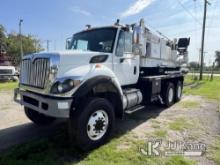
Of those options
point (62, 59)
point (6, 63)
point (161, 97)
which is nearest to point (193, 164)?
point (62, 59)

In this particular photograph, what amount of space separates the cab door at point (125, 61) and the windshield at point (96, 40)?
196 millimetres

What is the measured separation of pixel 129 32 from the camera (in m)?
5.59

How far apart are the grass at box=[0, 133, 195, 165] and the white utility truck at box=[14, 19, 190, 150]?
25cm

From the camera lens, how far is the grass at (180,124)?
5.40 meters

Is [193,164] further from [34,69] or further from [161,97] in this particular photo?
[161,97]

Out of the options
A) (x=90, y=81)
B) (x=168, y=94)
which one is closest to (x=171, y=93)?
(x=168, y=94)

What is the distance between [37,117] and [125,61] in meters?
2.66

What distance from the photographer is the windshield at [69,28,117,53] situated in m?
5.17

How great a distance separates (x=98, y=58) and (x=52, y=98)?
136cm

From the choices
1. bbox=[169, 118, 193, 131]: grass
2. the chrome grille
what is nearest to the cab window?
the chrome grille

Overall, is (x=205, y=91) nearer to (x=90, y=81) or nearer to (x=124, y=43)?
(x=124, y=43)

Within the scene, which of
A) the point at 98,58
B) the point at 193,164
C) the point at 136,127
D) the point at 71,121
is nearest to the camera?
the point at 193,164

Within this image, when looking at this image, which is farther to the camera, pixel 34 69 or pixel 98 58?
pixel 98 58

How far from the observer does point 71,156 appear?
12.6 ft
